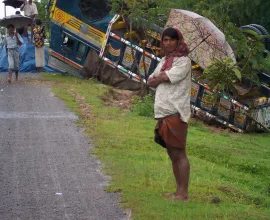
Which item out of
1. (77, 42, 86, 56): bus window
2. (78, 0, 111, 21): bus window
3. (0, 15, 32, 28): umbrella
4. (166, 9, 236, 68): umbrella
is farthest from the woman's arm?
(0, 15, 32, 28): umbrella

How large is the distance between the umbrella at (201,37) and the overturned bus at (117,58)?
680 mm

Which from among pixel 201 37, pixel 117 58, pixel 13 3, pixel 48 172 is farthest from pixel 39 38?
pixel 48 172

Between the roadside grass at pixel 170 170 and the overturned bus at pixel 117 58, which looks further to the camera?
the overturned bus at pixel 117 58

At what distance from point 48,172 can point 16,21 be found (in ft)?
47.4

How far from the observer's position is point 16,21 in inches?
843

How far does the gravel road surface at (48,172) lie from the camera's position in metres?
6.23

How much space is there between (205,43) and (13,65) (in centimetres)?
608

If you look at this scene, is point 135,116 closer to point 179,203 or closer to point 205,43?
point 205,43

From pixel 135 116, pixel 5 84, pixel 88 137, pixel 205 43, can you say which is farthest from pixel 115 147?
pixel 5 84

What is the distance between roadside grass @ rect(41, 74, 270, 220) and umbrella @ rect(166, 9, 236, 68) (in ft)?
5.49

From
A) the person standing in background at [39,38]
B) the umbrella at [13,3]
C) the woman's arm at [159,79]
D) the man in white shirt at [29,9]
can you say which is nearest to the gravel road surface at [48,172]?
the woman's arm at [159,79]

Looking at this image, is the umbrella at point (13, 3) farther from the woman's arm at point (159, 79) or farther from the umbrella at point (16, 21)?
the woman's arm at point (159, 79)

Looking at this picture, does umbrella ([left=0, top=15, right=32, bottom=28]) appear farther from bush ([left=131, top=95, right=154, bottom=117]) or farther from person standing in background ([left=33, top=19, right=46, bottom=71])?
bush ([left=131, top=95, right=154, bottom=117])

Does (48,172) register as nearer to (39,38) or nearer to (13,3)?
(39,38)
